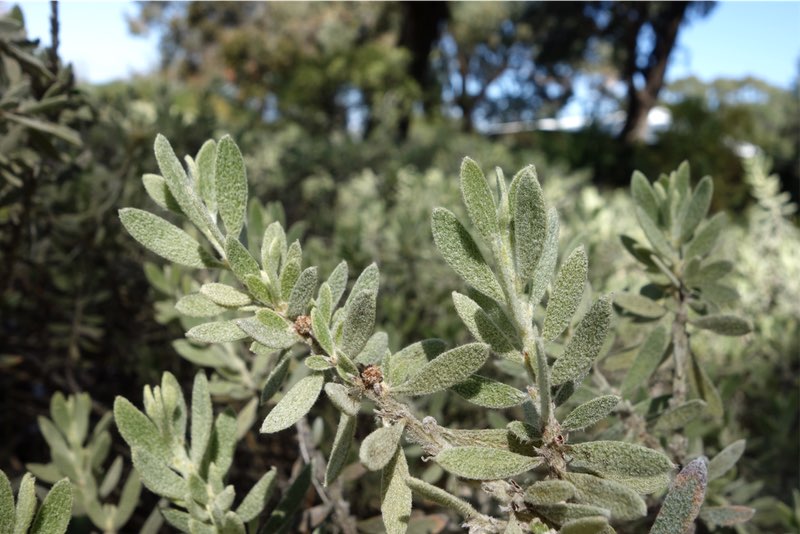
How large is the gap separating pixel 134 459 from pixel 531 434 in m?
0.32

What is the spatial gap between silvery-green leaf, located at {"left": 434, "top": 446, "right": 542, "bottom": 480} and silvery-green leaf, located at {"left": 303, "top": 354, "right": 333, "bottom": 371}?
11 cm

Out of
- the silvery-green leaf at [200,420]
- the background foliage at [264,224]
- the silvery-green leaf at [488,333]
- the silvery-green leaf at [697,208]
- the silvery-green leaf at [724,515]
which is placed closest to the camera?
the silvery-green leaf at [488,333]

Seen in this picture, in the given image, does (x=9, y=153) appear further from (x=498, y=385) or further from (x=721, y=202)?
(x=721, y=202)

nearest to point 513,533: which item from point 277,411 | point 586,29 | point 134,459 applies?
point 277,411

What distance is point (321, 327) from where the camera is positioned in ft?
1.73

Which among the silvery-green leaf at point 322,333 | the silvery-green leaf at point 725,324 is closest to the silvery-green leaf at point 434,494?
the silvery-green leaf at point 322,333

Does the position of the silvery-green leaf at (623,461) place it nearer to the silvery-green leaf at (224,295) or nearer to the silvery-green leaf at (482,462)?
the silvery-green leaf at (482,462)

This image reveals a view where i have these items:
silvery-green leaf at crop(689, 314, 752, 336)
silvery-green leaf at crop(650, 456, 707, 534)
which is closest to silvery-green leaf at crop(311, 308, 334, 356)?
silvery-green leaf at crop(650, 456, 707, 534)

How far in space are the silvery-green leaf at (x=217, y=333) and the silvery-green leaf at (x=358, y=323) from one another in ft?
0.26

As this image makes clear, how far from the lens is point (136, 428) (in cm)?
61

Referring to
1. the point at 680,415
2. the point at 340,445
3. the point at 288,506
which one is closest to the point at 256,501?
the point at 288,506

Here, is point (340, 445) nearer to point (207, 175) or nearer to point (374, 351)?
point (374, 351)

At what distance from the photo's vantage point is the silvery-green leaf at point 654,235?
0.83 meters

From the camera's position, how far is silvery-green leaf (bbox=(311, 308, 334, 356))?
525mm
